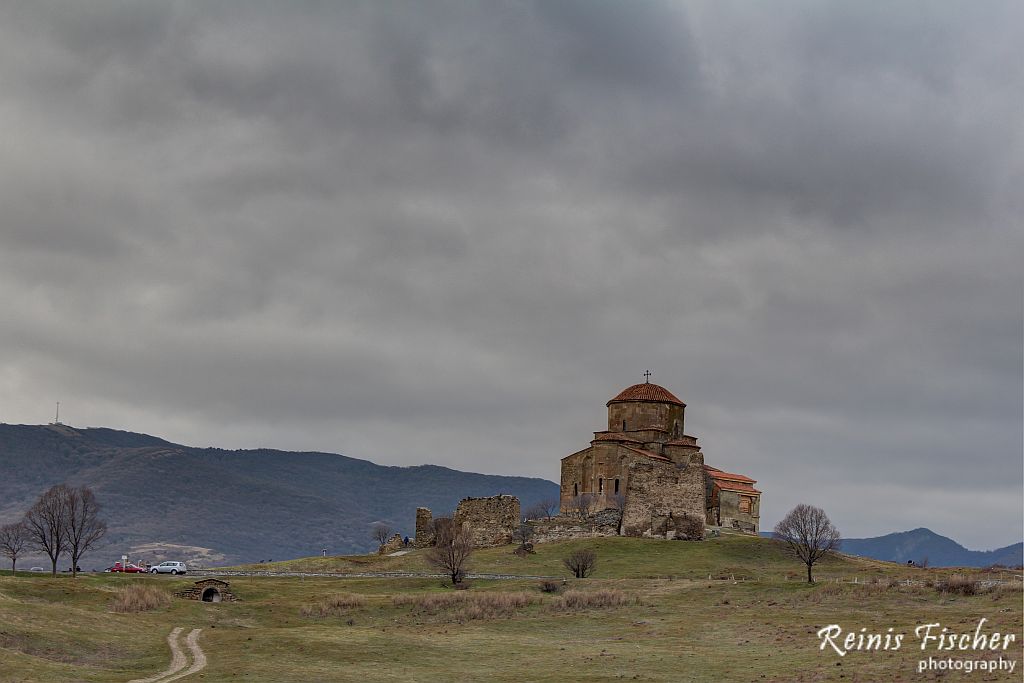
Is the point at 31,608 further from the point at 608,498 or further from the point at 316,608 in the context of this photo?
the point at 608,498

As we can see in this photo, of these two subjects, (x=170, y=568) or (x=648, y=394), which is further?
(x=648, y=394)

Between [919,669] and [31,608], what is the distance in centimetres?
4126

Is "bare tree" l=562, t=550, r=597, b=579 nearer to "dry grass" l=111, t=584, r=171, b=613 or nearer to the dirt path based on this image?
"dry grass" l=111, t=584, r=171, b=613

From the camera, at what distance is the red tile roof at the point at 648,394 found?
122m

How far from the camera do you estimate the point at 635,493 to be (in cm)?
10575

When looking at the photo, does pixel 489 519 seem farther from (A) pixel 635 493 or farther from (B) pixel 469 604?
(B) pixel 469 604

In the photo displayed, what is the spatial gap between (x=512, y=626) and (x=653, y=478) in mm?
42742

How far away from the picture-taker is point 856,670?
44406 millimetres

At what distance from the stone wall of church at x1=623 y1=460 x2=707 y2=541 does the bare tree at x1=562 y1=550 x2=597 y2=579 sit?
1967cm

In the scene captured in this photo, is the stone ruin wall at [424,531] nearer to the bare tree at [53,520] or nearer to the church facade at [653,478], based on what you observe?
the church facade at [653,478]

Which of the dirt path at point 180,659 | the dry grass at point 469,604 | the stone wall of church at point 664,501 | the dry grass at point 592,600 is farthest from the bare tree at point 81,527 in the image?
the stone wall of church at point 664,501

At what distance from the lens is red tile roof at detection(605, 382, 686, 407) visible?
122 meters

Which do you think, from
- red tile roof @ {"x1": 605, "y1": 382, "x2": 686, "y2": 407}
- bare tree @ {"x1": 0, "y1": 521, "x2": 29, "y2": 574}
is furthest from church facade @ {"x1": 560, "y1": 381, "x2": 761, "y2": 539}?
bare tree @ {"x1": 0, "y1": 521, "x2": 29, "y2": 574}

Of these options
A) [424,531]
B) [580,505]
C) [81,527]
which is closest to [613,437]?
[580,505]
